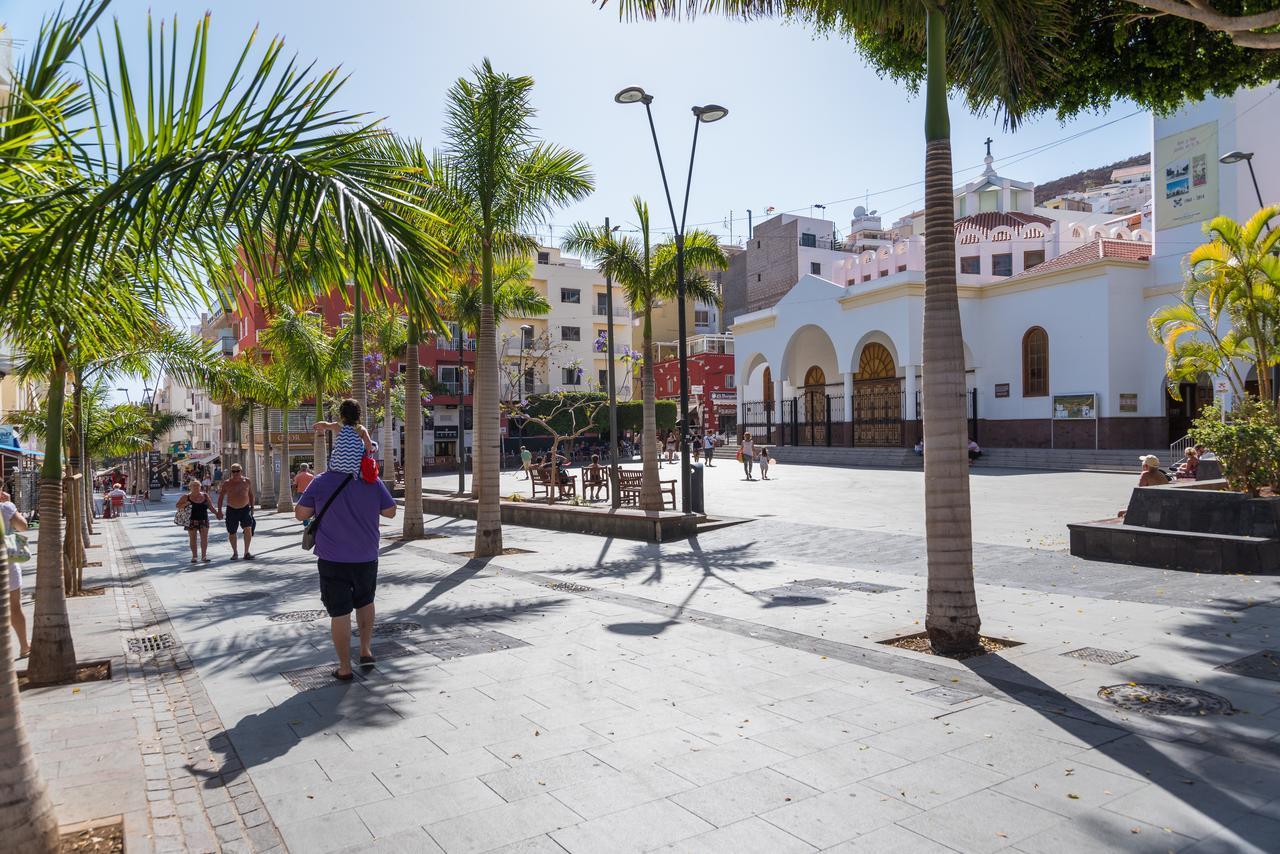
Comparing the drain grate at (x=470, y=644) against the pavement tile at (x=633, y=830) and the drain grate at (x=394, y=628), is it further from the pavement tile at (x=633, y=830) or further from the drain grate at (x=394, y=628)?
the pavement tile at (x=633, y=830)

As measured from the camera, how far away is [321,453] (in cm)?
2327

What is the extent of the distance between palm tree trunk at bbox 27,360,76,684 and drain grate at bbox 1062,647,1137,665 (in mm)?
7357

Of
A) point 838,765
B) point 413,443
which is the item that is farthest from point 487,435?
point 838,765

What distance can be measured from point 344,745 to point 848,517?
13.3 meters

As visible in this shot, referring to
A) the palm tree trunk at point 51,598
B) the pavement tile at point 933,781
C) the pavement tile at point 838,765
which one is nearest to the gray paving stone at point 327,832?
the pavement tile at point 838,765

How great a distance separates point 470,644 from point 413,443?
7.96 metres

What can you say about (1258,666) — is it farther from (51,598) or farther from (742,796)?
(51,598)

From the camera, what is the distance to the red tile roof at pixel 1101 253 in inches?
1201

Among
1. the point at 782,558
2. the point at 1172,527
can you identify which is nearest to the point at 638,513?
the point at 782,558

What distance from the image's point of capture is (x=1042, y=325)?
32.4 meters

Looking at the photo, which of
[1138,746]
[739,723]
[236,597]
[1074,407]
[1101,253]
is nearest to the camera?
[1138,746]

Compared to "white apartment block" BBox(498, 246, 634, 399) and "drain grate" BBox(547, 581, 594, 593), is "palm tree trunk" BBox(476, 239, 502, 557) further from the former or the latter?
"white apartment block" BBox(498, 246, 634, 399)

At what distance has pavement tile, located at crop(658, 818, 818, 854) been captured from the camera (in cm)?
346

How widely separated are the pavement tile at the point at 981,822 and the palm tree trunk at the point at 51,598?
5979 mm
